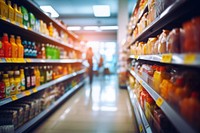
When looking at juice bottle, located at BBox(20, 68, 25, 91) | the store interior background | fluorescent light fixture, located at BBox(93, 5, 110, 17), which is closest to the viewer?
juice bottle, located at BBox(20, 68, 25, 91)

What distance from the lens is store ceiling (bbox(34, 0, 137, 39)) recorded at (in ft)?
23.2

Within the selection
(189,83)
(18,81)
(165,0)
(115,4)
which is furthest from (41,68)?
(115,4)

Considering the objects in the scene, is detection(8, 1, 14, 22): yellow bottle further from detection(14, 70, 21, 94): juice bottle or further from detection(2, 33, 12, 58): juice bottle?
detection(14, 70, 21, 94): juice bottle

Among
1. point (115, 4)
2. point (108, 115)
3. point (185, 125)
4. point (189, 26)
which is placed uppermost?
point (115, 4)

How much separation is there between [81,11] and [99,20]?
5.44ft

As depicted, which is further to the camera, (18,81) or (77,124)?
(77,124)

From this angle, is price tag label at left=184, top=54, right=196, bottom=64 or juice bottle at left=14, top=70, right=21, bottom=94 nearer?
price tag label at left=184, top=54, right=196, bottom=64

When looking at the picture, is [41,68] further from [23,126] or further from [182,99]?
[182,99]

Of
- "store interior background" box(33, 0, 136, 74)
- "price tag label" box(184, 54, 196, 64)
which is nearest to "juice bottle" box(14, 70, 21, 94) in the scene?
"price tag label" box(184, 54, 196, 64)

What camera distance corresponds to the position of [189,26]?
87 cm

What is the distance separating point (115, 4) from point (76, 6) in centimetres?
174

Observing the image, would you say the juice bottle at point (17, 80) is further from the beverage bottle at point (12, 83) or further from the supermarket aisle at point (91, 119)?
the supermarket aisle at point (91, 119)

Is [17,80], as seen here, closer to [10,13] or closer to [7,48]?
[7,48]

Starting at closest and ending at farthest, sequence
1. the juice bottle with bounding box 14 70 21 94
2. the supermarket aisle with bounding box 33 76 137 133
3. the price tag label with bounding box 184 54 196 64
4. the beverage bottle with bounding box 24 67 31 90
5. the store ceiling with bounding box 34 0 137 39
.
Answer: the price tag label with bounding box 184 54 196 64 → the juice bottle with bounding box 14 70 21 94 → the beverage bottle with bounding box 24 67 31 90 → the supermarket aisle with bounding box 33 76 137 133 → the store ceiling with bounding box 34 0 137 39
